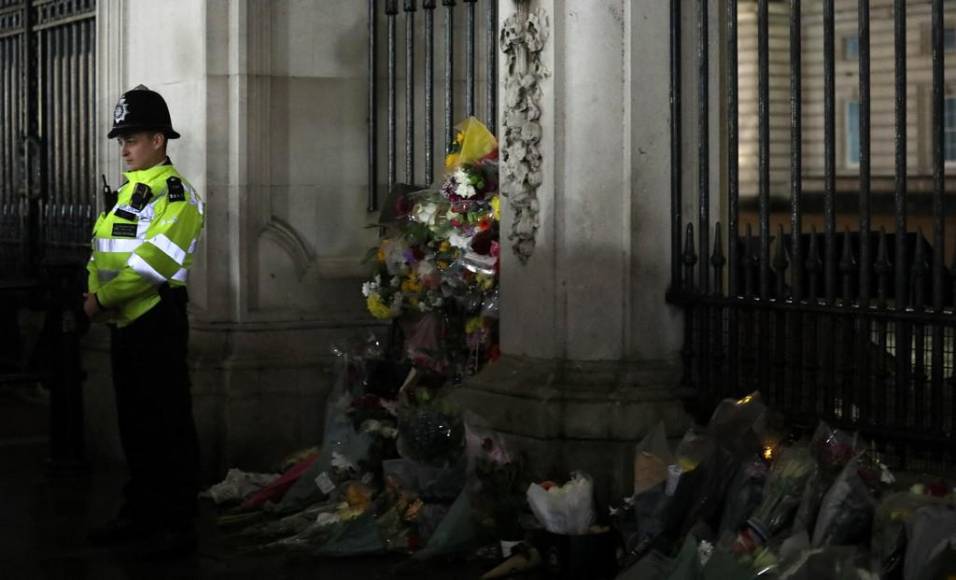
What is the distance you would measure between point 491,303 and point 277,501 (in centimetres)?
146

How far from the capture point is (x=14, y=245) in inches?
451

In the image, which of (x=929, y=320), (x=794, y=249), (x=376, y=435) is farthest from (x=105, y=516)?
(x=929, y=320)

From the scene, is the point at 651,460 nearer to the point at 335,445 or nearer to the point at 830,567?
the point at 830,567

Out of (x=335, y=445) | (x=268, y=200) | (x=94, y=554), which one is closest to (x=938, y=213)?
(x=335, y=445)

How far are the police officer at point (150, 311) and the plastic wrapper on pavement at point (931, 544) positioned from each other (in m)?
3.22

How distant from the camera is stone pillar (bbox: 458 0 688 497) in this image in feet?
21.3

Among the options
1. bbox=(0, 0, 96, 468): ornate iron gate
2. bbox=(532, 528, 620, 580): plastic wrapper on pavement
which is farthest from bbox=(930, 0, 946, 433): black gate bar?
bbox=(0, 0, 96, 468): ornate iron gate

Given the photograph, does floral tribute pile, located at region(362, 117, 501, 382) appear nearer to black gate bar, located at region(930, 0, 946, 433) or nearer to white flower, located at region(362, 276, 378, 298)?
white flower, located at region(362, 276, 378, 298)

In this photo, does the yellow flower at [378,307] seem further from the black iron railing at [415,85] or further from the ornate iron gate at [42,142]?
the ornate iron gate at [42,142]

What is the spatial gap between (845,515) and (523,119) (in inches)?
90.5

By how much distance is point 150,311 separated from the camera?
Result: 6.84 m

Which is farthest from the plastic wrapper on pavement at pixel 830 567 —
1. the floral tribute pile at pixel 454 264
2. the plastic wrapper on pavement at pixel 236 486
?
the plastic wrapper on pavement at pixel 236 486

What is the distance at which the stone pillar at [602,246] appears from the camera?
256 inches

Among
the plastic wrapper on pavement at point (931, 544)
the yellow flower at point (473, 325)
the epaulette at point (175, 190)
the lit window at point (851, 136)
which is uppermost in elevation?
the lit window at point (851, 136)
